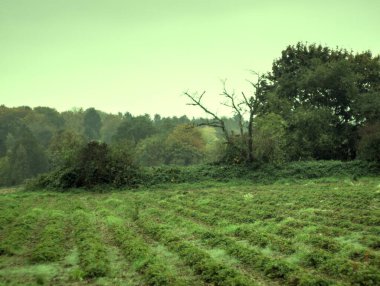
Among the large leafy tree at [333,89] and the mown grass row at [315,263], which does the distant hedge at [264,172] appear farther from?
the mown grass row at [315,263]

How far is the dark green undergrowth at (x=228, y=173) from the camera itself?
111 ft

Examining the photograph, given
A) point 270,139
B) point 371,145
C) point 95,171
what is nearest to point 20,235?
point 95,171

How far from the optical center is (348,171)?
3325 cm

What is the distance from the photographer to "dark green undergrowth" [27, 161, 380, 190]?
1332 inches

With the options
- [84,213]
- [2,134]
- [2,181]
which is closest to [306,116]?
[84,213]

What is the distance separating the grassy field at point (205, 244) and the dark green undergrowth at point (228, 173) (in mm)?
13672

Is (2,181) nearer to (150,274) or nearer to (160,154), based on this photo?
(160,154)

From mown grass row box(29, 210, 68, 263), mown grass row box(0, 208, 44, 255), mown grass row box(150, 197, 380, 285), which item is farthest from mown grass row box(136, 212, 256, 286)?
mown grass row box(0, 208, 44, 255)

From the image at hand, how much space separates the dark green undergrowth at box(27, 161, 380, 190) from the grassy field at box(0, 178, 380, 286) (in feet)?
44.9

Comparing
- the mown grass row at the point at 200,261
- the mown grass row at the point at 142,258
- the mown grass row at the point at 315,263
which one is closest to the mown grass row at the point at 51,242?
the mown grass row at the point at 142,258

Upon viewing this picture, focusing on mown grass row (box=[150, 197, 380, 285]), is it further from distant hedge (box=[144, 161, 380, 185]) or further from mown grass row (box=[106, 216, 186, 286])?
distant hedge (box=[144, 161, 380, 185])

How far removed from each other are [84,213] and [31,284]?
1088 cm

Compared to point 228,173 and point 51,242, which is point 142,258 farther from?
point 228,173

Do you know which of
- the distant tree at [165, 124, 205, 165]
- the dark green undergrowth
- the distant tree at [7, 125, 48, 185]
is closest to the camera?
the dark green undergrowth
